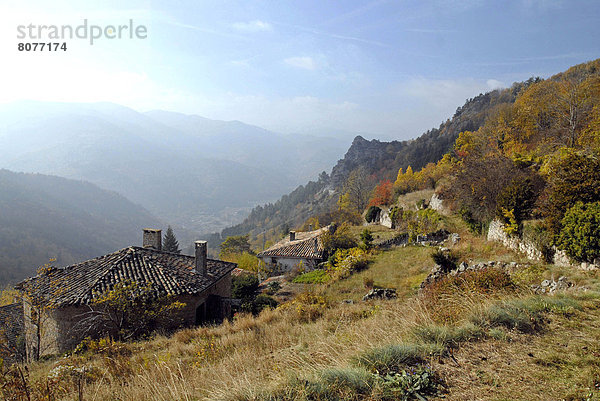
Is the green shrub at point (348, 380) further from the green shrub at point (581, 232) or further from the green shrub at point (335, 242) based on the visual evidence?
the green shrub at point (335, 242)

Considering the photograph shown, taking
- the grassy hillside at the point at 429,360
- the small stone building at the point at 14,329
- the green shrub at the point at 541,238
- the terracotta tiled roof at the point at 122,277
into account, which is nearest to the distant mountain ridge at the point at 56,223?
the small stone building at the point at 14,329

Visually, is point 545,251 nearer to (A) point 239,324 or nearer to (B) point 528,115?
(A) point 239,324

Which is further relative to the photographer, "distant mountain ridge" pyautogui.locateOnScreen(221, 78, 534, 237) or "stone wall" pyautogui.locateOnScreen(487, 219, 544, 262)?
"distant mountain ridge" pyautogui.locateOnScreen(221, 78, 534, 237)

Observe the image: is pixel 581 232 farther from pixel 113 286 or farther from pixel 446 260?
pixel 113 286

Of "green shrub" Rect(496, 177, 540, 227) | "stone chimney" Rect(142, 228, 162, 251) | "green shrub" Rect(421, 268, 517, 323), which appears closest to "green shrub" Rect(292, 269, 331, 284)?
"stone chimney" Rect(142, 228, 162, 251)

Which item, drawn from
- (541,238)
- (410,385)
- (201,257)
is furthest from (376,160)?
(410,385)

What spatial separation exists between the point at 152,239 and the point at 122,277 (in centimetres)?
524

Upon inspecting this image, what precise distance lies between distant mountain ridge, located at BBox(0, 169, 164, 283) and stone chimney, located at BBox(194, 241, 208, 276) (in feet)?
283

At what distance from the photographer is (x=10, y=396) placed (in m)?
4.24

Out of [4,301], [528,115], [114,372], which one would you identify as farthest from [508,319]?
[4,301]

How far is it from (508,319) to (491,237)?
45.4ft

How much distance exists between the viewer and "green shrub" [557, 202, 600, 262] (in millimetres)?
9106

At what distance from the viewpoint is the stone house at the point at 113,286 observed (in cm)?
1261

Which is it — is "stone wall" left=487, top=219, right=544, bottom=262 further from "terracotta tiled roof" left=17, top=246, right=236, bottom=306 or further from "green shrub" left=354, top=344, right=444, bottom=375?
"terracotta tiled roof" left=17, top=246, right=236, bottom=306
